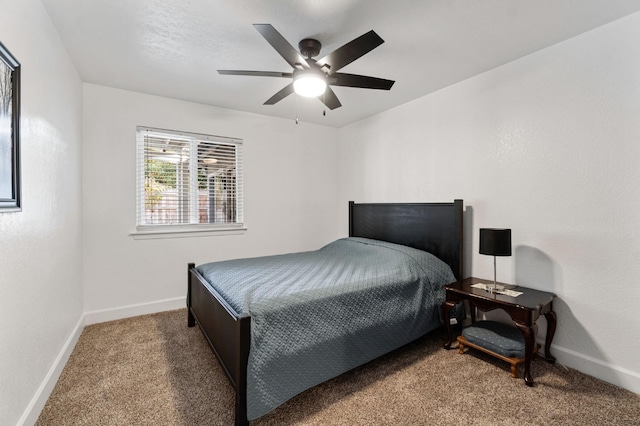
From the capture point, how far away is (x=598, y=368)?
82.6 inches

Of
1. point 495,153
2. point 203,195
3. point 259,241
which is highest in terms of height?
point 495,153

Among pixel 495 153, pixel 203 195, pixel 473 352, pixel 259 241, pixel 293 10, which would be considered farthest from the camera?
pixel 259 241

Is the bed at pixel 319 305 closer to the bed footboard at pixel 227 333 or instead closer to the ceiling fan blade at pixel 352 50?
the bed footboard at pixel 227 333

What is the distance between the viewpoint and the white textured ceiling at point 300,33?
186 cm

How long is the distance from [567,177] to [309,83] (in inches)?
84.3

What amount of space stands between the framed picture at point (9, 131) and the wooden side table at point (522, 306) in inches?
116

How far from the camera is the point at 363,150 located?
13.9 feet

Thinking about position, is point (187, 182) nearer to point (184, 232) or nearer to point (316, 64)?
point (184, 232)

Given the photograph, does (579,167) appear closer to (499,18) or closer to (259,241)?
(499,18)

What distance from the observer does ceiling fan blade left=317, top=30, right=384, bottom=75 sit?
65.4 inches

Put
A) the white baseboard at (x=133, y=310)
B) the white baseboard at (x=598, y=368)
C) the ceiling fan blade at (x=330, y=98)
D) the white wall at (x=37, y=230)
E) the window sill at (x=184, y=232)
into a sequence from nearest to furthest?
1. the white wall at (x=37, y=230)
2. the white baseboard at (x=598, y=368)
3. the ceiling fan blade at (x=330, y=98)
4. the white baseboard at (x=133, y=310)
5. the window sill at (x=184, y=232)

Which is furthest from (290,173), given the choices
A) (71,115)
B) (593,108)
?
(593,108)

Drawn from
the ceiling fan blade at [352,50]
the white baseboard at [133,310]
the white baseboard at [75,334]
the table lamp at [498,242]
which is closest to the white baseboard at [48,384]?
the white baseboard at [75,334]

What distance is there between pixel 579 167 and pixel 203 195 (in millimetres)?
3820
